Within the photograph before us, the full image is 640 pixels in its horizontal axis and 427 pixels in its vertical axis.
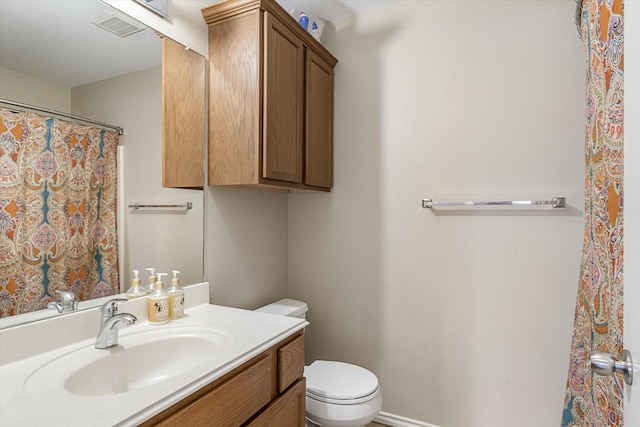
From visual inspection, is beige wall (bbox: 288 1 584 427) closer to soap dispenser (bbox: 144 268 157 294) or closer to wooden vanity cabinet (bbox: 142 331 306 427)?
wooden vanity cabinet (bbox: 142 331 306 427)

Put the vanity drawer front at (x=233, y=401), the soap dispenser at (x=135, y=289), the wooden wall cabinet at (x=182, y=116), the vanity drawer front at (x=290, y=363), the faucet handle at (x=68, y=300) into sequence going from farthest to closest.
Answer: the wooden wall cabinet at (x=182, y=116) → the soap dispenser at (x=135, y=289) → the vanity drawer front at (x=290, y=363) → the faucet handle at (x=68, y=300) → the vanity drawer front at (x=233, y=401)

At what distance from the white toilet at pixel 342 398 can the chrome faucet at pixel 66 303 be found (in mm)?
1001

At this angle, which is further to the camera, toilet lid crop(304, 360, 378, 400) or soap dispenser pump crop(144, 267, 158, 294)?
toilet lid crop(304, 360, 378, 400)

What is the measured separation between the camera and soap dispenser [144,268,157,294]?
1358 mm

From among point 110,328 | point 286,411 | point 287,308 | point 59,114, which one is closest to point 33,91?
point 59,114

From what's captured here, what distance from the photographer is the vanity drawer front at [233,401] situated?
84 cm

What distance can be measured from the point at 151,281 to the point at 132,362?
0.36 meters

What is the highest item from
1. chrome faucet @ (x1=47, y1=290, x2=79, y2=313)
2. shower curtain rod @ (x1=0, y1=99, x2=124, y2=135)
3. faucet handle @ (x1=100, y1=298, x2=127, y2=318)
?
shower curtain rod @ (x1=0, y1=99, x2=124, y2=135)

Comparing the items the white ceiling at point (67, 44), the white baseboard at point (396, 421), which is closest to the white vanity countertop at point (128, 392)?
the white ceiling at point (67, 44)

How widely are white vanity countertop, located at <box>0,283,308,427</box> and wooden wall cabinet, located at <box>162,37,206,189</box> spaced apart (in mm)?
563

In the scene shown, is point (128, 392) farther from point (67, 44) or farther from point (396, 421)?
point (396, 421)

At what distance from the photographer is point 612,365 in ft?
1.92

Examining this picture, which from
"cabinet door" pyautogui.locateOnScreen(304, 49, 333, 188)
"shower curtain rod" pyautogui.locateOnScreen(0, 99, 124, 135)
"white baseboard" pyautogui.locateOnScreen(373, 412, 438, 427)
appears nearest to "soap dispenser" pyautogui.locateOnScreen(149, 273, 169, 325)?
"shower curtain rod" pyautogui.locateOnScreen(0, 99, 124, 135)

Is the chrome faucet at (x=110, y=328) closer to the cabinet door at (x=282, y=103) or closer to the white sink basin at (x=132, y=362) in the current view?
the white sink basin at (x=132, y=362)
